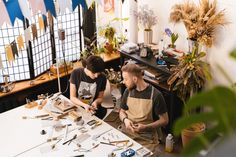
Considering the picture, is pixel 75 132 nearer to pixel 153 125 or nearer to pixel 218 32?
pixel 153 125

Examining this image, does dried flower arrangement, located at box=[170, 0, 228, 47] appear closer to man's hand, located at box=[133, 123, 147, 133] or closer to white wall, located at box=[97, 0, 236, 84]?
white wall, located at box=[97, 0, 236, 84]

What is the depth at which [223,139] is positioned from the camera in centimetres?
44

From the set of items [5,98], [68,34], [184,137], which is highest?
[68,34]

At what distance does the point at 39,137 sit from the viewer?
3053 mm

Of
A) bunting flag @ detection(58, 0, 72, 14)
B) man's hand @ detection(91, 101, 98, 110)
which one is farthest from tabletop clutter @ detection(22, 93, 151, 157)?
bunting flag @ detection(58, 0, 72, 14)

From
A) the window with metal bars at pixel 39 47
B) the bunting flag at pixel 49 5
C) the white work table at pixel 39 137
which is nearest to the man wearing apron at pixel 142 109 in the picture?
the white work table at pixel 39 137

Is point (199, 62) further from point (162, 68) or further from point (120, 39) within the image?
point (120, 39)

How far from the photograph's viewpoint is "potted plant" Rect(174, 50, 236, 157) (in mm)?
448

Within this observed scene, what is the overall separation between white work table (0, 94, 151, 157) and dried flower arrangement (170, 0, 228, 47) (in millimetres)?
1562

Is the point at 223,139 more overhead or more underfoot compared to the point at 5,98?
more overhead

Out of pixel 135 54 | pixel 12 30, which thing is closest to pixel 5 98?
pixel 12 30

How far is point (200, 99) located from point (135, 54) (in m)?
4.13

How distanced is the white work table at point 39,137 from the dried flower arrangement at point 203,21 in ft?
5.13

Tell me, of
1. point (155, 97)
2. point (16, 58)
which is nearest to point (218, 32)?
point (155, 97)
